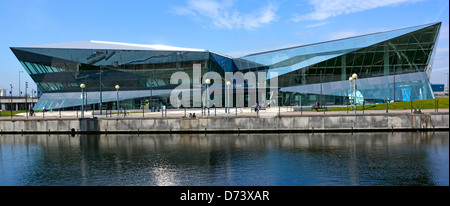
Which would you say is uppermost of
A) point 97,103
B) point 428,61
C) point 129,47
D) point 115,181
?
point 129,47

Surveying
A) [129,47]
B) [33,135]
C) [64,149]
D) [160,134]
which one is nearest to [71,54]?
[129,47]

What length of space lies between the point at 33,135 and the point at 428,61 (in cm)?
5050

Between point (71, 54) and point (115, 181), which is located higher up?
point (71, 54)

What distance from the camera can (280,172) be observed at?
57.2 feet

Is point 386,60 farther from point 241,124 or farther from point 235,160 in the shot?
point 235,160

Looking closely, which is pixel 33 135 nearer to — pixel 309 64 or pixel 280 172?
pixel 280 172

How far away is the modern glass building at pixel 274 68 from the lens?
50.5 metres

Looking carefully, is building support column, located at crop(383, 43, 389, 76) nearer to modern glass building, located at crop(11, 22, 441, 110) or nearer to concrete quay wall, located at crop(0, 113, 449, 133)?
modern glass building, located at crop(11, 22, 441, 110)

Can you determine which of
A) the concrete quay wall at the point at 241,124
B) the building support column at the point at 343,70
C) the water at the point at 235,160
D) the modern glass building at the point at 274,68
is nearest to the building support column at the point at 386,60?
the modern glass building at the point at 274,68

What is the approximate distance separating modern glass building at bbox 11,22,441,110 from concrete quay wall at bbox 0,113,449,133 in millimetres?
14783

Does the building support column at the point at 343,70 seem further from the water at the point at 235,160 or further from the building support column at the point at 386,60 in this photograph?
the water at the point at 235,160

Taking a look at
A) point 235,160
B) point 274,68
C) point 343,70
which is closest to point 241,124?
point 235,160

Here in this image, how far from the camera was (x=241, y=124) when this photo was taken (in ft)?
113

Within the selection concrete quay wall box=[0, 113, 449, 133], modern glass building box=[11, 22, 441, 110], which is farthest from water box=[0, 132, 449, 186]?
modern glass building box=[11, 22, 441, 110]
